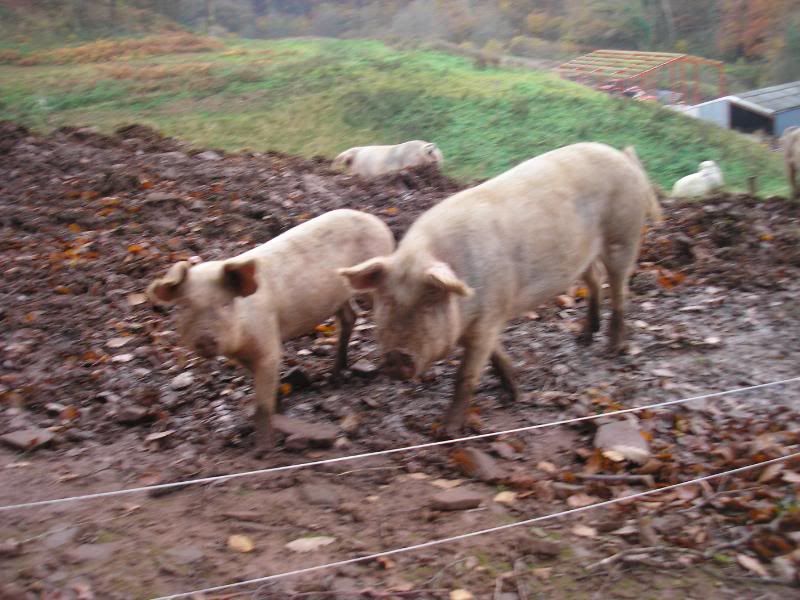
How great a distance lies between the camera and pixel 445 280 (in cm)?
418

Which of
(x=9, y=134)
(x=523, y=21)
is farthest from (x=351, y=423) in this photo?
(x=9, y=134)

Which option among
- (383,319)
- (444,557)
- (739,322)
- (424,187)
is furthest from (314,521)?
(424,187)

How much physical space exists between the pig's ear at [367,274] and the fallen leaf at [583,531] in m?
1.57

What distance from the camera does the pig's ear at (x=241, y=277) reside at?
14.1ft

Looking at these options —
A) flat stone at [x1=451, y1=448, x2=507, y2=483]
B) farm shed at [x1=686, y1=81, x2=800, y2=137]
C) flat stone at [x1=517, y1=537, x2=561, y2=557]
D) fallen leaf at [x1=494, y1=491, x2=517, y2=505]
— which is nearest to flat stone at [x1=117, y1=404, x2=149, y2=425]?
flat stone at [x1=451, y1=448, x2=507, y2=483]

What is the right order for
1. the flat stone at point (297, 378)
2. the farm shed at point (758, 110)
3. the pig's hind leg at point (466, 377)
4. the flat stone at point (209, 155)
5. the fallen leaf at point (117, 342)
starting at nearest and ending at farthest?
the pig's hind leg at point (466, 377)
the flat stone at point (297, 378)
the fallen leaf at point (117, 342)
the farm shed at point (758, 110)
the flat stone at point (209, 155)

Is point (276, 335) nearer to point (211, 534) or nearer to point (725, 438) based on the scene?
point (211, 534)

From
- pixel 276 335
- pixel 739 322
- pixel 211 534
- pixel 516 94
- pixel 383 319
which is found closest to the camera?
pixel 211 534

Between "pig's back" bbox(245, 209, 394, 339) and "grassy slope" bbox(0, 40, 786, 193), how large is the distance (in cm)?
290

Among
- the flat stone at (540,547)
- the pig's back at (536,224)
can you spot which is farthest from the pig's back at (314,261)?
the flat stone at (540,547)

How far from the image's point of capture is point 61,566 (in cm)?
356

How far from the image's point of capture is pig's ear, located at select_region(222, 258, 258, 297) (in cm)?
429

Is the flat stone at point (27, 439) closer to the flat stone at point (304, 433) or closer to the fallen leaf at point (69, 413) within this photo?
the fallen leaf at point (69, 413)

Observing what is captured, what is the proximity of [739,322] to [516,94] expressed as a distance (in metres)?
3.15
